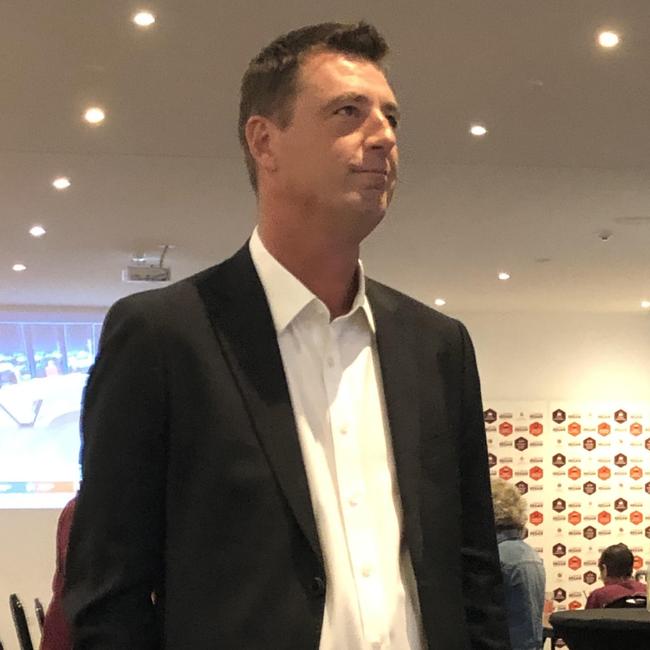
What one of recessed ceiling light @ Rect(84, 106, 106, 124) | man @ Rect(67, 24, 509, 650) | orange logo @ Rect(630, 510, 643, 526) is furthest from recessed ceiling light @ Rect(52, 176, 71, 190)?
orange logo @ Rect(630, 510, 643, 526)

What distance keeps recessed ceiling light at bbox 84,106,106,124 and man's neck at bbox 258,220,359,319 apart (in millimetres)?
3466

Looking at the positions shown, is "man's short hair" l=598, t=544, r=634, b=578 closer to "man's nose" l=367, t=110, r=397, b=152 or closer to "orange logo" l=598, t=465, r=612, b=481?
"orange logo" l=598, t=465, r=612, b=481

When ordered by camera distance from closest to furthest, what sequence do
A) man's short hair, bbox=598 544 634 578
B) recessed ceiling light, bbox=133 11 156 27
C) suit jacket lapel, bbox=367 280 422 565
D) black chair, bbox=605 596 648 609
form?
suit jacket lapel, bbox=367 280 422 565 → recessed ceiling light, bbox=133 11 156 27 → black chair, bbox=605 596 648 609 → man's short hair, bbox=598 544 634 578

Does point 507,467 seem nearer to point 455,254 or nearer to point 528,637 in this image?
point 455,254

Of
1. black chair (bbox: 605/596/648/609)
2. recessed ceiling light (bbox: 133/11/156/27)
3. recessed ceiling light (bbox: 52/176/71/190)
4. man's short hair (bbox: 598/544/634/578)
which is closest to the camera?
recessed ceiling light (bbox: 133/11/156/27)

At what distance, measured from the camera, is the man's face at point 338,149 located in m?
1.33

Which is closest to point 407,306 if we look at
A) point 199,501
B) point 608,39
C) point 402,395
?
point 402,395

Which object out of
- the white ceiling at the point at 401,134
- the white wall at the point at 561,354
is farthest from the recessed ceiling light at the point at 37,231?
the white wall at the point at 561,354

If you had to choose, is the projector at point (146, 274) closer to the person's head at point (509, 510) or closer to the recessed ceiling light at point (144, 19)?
the person's head at point (509, 510)

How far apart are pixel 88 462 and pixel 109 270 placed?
694 centimetres

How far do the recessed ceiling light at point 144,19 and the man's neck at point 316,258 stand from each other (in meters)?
2.60

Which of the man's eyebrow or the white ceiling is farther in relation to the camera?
the white ceiling

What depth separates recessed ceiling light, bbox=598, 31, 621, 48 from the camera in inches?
158

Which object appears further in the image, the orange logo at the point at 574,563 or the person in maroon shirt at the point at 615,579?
the orange logo at the point at 574,563
